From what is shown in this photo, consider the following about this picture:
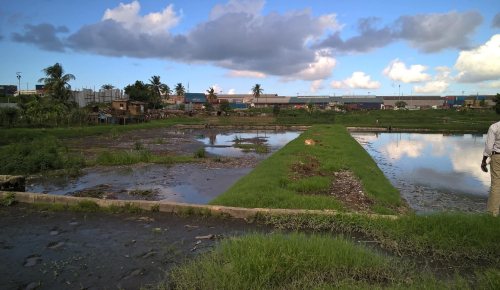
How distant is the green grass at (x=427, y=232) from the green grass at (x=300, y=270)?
3.14 feet

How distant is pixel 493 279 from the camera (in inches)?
165

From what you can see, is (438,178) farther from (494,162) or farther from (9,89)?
(9,89)

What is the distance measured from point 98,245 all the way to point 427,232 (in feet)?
19.4

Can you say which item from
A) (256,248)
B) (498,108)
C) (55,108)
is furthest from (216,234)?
(498,108)

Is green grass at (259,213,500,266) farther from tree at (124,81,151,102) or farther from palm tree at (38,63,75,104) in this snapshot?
tree at (124,81,151,102)

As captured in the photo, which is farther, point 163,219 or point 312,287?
point 163,219

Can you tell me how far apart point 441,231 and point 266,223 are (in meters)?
3.27

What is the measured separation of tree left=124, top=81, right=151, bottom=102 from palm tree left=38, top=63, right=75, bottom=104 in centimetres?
2909

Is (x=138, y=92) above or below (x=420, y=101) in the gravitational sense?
below

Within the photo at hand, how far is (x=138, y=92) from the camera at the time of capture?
77.8 meters

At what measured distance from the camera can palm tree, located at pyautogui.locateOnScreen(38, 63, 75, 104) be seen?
47219 mm

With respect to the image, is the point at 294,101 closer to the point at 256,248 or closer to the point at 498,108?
the point at 498,108

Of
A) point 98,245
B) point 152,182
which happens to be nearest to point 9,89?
point 152,182

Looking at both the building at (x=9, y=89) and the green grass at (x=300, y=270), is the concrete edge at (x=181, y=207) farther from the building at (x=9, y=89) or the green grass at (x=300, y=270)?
the building at (x=9, y=89)
